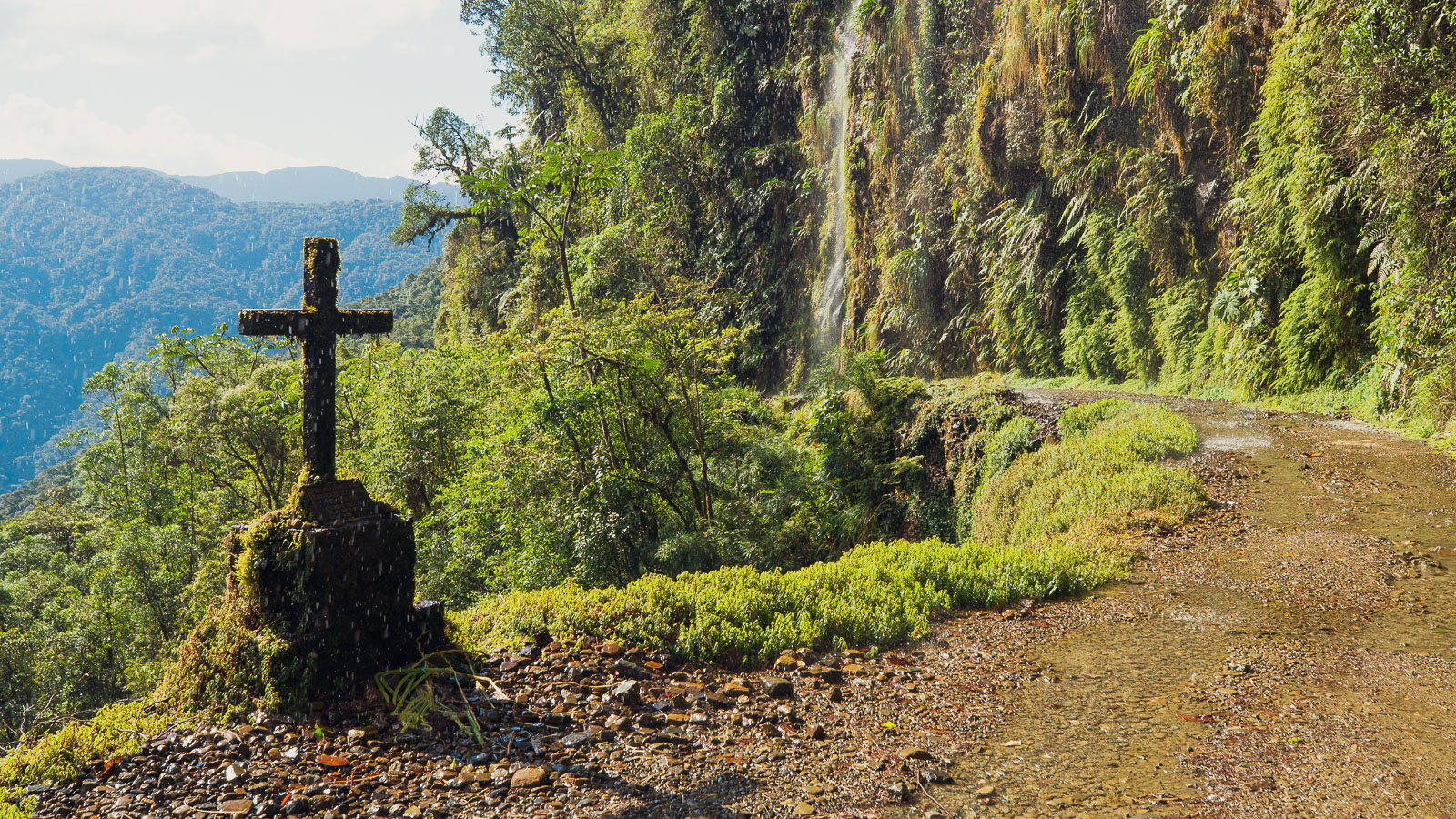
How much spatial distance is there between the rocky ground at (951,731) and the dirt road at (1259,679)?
0.02 meters

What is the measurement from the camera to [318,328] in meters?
4.59

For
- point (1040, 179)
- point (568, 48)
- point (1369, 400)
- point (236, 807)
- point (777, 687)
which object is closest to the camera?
point (236, 807)

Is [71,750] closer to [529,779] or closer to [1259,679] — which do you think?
[529,779]

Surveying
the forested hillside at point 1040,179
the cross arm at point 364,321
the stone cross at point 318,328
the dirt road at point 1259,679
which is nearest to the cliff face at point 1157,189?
the forested hillside at point 1040,179

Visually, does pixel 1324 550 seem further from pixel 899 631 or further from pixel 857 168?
pixel 857 168

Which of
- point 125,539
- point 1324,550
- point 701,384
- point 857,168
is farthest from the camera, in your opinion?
point 857,168

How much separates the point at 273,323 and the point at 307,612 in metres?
1.74

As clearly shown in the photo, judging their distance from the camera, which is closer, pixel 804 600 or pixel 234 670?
pixel 234 670

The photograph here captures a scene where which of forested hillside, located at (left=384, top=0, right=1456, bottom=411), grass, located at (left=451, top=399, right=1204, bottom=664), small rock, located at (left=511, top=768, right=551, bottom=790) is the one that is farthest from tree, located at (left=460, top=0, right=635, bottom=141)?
small rock, located at (left=511, top=768, right=551, bottom=790)

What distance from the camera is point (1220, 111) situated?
13859 mm

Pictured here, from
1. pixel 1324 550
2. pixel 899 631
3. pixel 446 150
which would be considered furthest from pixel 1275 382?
pixel 446 150

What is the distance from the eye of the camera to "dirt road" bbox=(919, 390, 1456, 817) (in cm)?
300

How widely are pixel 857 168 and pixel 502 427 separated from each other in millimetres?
15791

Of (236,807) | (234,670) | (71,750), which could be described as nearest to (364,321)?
(234,670)
